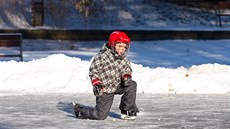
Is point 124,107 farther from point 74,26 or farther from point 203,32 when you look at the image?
point 74,26

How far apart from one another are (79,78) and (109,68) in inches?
192

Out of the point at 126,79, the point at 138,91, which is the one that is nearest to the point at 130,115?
the point at 126,79

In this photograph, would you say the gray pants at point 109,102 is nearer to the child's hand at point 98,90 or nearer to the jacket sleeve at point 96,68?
the child's hand at point 98,90

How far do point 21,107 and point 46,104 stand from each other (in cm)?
61

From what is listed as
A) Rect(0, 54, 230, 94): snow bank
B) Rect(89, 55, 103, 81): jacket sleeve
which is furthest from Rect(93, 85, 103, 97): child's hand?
Rect(0, 54, 230, 94): snow bank

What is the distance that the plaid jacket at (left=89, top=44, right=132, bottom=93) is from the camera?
10203mm

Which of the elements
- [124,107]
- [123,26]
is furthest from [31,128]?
[123,26]

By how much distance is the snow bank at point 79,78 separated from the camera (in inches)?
570

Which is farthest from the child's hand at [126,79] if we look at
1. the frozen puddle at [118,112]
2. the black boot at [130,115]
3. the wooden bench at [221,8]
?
the wooden bench at [221,8]

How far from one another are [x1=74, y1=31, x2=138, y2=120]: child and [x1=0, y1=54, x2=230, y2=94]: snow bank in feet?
13.1

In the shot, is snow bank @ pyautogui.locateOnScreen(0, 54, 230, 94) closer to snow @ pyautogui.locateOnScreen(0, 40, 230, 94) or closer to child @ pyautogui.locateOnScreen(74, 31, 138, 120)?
snow @ pyautogui.locateOnScreen(0, 40, 230, 94)

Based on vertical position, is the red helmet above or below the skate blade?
above

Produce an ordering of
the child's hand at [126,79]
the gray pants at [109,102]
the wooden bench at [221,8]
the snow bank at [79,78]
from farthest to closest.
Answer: the wooden bench at [221,8] → the snow bank at [79,78] → the gray pants at [109,102] → the child's hand at [126,79]

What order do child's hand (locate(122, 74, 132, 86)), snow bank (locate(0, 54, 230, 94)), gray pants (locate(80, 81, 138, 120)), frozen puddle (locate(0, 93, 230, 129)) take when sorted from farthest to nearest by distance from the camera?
snow bank (locate(0, 54, 230, 94)), gray pants (locate(80, 81, 138, 120)), child's hand (locate(122, 74, 132, 86)), frozen puddle (locate(0, 93, 230, 129))
